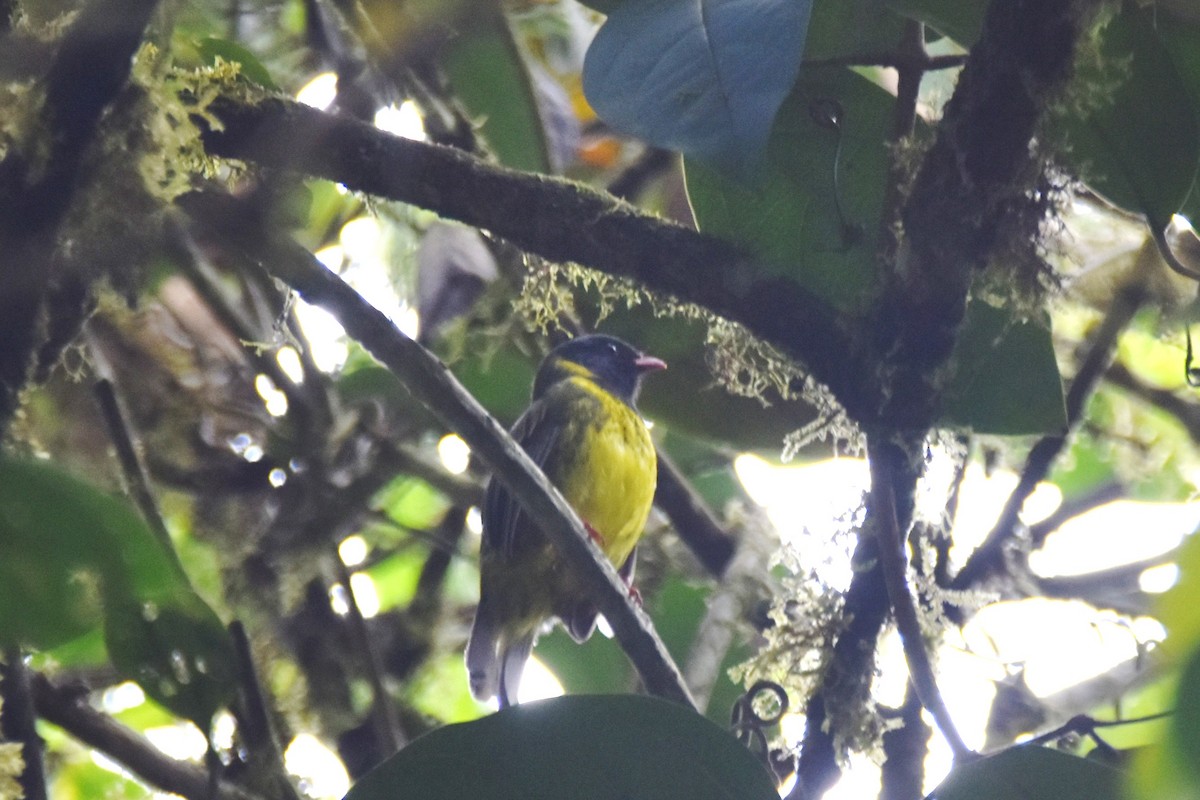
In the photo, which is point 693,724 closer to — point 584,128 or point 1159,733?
point 1159,733

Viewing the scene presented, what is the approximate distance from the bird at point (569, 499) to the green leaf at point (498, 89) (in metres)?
0.38

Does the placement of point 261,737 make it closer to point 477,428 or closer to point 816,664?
point 477,428

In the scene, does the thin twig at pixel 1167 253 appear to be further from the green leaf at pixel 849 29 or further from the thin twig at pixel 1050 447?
the thin twig at pixel 1050 447

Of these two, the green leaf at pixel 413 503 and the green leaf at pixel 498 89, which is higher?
the green leaf at pixel 498 89

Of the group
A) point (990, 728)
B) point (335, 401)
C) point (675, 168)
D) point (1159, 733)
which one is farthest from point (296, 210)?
point (1159, 733)

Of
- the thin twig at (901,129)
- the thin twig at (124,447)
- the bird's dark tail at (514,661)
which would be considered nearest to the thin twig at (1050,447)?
the thin twig at (901,129)

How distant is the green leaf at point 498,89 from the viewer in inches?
93.9

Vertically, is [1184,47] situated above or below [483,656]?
above

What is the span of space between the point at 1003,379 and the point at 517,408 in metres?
1.57

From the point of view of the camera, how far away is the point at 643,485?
297 centimetres

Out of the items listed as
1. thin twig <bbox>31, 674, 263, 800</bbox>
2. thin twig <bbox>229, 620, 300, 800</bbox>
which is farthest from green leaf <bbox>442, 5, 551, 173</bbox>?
thin twig <bbox>229, 620, 300, 800</bbox>

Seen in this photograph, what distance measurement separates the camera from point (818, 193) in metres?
1.51

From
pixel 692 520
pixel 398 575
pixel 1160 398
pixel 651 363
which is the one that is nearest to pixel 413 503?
pixel 398 575

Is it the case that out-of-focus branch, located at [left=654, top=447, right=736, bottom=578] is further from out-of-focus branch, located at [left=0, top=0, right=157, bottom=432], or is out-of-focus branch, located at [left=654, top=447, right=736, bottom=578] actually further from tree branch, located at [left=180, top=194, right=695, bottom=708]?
out-of-focus branch, located at [left=0, top=0, right=157, bottom=432]
